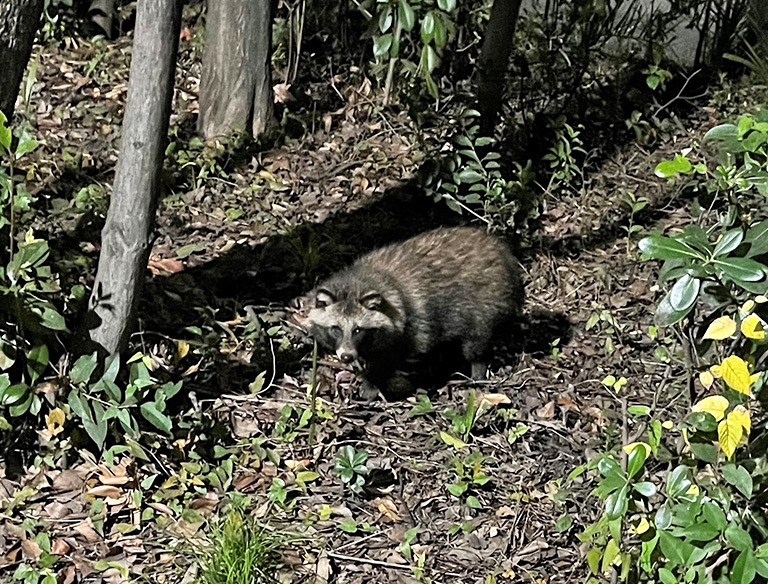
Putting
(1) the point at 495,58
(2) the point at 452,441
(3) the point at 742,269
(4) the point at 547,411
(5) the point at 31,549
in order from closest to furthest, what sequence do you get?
(3) the point at 742,269
(5) the point at 31,549
(2) the point at 452,441
(4) the point at 547,411
(1) the point at 495,58

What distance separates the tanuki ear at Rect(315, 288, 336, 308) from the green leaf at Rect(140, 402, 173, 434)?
154 centimetres

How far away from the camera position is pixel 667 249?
3191mm

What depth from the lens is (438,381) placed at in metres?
6.18

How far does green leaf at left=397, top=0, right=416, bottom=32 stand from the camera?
3.93 m

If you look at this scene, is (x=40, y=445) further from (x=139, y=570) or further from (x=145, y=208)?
(x=145, y=208)

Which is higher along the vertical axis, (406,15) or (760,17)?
(760,17)

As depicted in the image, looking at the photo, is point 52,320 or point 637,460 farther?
point 52,320

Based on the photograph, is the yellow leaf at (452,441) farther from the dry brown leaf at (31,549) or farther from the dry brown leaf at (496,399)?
the dry brown leaf at (31,549)

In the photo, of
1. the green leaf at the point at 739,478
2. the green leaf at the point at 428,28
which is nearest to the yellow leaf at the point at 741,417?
the green leaf at the point at 739,478

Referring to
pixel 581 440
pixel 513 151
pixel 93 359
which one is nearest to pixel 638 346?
pixel 581 440

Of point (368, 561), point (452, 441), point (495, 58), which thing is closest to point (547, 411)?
point (452, 441)

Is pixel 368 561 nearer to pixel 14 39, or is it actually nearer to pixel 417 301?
pixel 417 301

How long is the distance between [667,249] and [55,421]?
2.80 m

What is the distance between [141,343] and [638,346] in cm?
296
